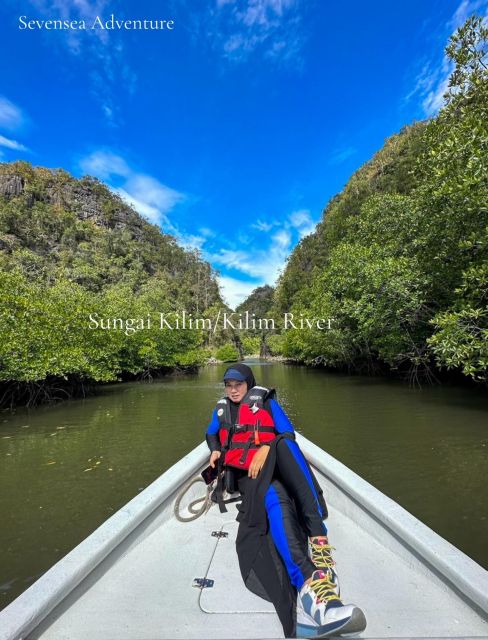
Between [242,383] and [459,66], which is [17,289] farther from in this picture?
[459,66]

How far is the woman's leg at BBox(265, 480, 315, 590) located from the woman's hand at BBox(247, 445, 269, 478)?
0.41 ft

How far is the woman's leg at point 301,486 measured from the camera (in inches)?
80.9

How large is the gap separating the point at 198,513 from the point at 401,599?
5.38 ft

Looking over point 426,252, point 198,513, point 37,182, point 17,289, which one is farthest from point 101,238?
point 198,513

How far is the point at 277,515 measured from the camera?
6.72 ft

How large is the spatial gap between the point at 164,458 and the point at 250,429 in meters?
4.56

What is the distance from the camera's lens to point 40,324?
12.2 m

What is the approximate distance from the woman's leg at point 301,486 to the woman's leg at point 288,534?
0.05 m

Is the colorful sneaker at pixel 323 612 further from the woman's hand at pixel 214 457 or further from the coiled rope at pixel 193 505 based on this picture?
the coiled rope at pixel 193 505

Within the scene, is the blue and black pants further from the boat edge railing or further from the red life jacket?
the boat edge railing

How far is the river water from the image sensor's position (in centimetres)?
372

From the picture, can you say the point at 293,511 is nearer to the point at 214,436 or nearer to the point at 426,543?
the point at 426,543

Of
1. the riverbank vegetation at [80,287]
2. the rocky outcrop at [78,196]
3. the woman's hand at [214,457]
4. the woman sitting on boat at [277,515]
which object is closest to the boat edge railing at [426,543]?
the woman sitting on boat at [277,515]

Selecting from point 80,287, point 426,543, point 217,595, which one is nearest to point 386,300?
point 426,543
